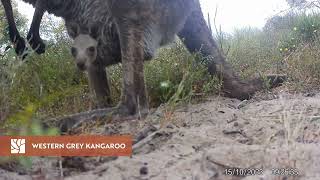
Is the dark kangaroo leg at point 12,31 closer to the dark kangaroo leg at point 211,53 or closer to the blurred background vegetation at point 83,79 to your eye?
the blurred background vegetation at point 83,79

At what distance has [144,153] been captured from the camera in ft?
8.66

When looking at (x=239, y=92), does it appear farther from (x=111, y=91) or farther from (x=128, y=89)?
(x=128, y=89)

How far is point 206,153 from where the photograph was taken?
2.44 m

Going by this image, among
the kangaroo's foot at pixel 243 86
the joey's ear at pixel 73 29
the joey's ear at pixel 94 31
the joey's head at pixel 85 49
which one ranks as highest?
the joey's ear at pixel 73 29

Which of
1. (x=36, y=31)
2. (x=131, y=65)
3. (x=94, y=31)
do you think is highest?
(x=36, y=31)

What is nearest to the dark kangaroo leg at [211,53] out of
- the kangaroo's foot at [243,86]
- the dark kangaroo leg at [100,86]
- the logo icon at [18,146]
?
the kangaroo's foot at [243,86]

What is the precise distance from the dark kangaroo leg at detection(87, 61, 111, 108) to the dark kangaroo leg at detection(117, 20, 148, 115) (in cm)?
57

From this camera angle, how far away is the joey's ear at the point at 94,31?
376cm

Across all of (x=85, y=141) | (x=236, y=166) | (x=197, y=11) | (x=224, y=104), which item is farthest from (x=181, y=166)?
(x=197, y=11)

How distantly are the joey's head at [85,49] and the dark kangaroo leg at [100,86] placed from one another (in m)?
0.29

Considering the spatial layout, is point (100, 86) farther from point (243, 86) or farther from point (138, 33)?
point (243, 86)

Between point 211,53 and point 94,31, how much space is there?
4.67ft

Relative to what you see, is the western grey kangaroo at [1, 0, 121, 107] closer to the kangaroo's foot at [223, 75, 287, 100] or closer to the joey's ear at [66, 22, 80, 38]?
the joey's ear at [66, 22, 80, 38]

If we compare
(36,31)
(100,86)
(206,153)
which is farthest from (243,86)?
(206,153)
